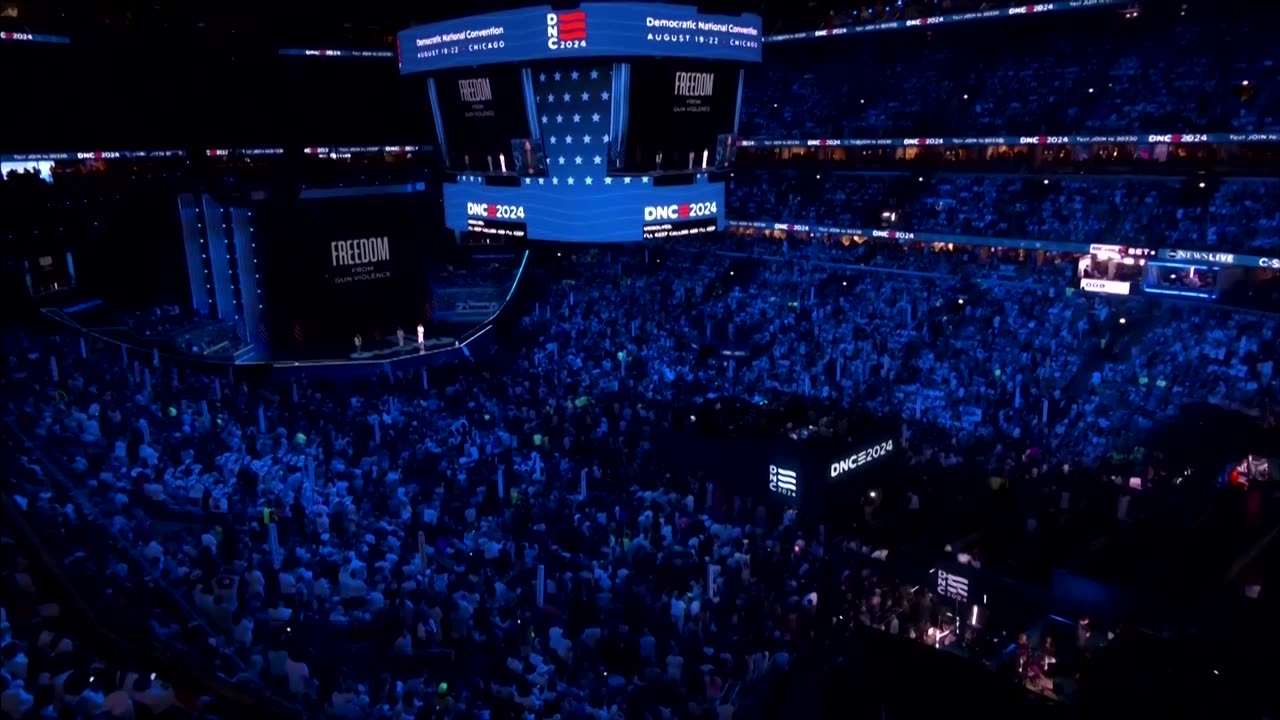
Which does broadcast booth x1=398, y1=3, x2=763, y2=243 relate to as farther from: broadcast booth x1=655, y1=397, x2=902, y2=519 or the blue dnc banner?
broadcast booth x1=655, y1=397, x2=902, y2=519

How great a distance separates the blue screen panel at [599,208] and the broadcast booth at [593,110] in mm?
18

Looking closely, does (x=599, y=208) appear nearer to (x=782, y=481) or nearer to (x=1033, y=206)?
(x=782, y=481)

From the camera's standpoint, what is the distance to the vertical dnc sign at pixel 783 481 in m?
14.1

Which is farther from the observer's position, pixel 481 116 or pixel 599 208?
pixel 481 116

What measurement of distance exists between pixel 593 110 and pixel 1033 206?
13.9 meters

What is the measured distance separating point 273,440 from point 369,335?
8.24 meters

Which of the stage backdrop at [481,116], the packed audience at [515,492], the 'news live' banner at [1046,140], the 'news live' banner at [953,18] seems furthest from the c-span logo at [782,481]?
the 'news live' banner at [953,18]

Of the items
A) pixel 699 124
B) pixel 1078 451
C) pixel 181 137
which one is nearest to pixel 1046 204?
pixel 1078 451

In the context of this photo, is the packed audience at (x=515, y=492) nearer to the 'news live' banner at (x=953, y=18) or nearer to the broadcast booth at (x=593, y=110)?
the broadcast booth at (x=593, y=110)

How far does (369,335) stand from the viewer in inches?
854

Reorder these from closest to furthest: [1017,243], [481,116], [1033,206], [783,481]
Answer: [783,481] < [481,116] < [1017,243] < [1033,206]

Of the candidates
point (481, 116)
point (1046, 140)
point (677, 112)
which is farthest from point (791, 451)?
point (1046, 140)

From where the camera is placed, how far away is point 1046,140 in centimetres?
2217

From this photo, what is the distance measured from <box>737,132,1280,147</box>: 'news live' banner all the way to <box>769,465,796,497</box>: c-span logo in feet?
41.6
